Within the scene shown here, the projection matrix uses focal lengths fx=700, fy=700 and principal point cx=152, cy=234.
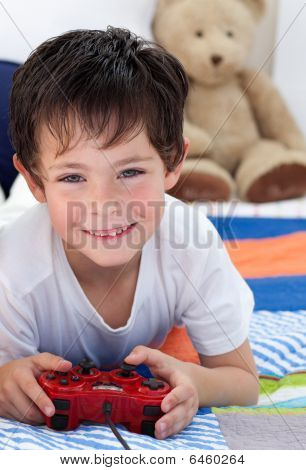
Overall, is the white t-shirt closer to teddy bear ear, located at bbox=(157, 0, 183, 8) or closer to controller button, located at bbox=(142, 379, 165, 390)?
controller button, located at bbox=(142, 379, 165, 390)

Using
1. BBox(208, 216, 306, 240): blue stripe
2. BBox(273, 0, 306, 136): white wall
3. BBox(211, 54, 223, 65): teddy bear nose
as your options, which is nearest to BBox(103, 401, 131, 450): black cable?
BBox(208, 216, 306, 240): blue stripe

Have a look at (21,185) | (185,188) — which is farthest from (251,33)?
(21,185)

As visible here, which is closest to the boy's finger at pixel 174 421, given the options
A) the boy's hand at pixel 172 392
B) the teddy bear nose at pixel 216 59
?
the boy's hand at pixel 172 392

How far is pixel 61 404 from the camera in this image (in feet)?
2.39

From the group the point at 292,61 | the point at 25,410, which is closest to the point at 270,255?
the point at 25,410

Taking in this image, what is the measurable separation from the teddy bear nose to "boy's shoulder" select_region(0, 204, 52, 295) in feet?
3.46

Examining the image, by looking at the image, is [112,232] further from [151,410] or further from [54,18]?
[54,18]

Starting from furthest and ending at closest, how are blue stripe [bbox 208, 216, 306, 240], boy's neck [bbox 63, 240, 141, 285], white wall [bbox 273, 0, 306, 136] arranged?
1. white wall [bbox 273, 0, 306, 136]
2. blue stripe [bbox 208, 216, 306, 240]
3. boy's neck [bbox 63, 240, 141, 285]

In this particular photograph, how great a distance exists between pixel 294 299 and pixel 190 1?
39.5 inches

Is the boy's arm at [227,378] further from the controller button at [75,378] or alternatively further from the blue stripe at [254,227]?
the blue stripe at [254,227]

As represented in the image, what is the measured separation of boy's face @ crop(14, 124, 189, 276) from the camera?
76cm

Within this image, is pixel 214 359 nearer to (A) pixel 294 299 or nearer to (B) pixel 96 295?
(B) pixel 96 295

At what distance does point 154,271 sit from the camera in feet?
3.00

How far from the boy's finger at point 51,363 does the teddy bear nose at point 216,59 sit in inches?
48.2
